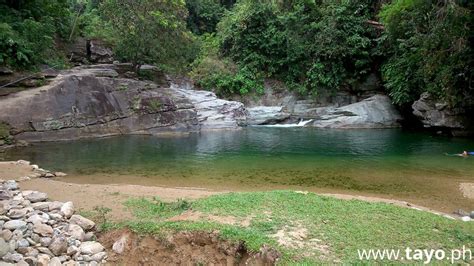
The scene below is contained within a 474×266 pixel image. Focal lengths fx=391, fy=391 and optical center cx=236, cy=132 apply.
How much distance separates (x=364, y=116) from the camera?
26.2 meters

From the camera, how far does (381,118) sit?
86.2 feet

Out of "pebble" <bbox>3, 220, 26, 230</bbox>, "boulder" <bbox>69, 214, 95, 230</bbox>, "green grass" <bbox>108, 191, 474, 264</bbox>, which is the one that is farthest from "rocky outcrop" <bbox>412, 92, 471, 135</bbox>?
"pebble" <bbox>3, 220, 26, 230</bbox>

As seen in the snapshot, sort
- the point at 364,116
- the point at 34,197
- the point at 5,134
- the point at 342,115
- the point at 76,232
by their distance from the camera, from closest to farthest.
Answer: the point at 76,232
the point at 34,197
the point at 5,134
the point at 364,116
the point at 342,115

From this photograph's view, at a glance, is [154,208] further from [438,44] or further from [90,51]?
[90,51]

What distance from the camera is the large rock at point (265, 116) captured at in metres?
27.8

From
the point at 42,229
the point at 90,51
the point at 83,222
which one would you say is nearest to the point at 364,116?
the point at 90,51

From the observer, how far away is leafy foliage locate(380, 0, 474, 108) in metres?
15.3

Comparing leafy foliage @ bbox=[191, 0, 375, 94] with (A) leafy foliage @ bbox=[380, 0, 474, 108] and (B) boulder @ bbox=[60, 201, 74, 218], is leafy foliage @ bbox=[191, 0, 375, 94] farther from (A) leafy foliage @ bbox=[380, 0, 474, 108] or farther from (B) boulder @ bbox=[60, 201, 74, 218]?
(B) boulder @ bbox=[60, 201, 74, 218]

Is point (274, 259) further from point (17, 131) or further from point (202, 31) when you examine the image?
point (202, 31)

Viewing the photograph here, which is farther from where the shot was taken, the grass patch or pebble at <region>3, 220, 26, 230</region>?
the grass patch

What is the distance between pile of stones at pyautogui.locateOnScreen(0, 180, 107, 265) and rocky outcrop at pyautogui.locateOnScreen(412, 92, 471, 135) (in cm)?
2009

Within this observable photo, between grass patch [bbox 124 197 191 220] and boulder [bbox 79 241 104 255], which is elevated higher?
grass patch [bbox 124 197 191 220]

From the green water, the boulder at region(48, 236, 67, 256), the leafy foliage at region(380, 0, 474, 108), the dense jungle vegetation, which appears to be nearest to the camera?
the boulder at region(48, 236, 67, 256)

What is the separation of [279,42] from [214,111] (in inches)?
359
